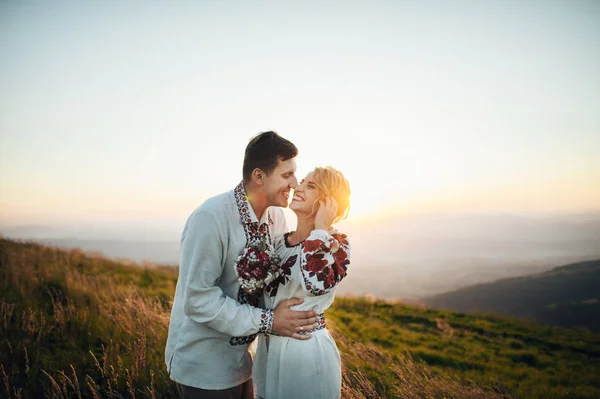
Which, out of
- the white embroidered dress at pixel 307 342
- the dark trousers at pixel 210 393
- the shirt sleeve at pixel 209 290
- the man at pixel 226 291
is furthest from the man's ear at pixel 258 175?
the dark trousers at pixel 210 393

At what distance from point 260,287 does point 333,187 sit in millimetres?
1098

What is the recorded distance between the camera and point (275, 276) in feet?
9.61

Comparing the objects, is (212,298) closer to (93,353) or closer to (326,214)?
(326,214)

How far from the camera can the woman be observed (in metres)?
2.79

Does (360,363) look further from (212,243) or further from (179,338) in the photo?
(212,243)

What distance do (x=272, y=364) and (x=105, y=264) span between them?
39.5ft

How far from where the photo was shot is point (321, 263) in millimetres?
2758

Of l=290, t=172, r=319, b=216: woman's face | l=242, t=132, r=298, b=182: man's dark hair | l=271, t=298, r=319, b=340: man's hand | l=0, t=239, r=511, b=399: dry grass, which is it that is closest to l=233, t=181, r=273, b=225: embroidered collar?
l=242, t=132, r=298, b=182: man's dark hair

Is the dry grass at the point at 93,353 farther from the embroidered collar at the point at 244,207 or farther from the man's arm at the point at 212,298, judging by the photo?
the embroidered collar at the point at 244,207

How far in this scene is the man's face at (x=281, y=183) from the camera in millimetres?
3238

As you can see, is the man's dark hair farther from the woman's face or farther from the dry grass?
the dry grass

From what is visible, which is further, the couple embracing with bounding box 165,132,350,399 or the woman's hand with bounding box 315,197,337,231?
the woman's hand with bounding box 315,197,337,231

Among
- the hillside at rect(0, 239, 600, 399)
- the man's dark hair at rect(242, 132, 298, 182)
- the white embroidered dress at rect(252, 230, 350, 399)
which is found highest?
the man's dark hair at rect(242, 132, 298, 182)

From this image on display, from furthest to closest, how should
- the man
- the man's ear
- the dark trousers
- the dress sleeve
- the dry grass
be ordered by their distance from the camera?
1. the dry grass
2. the man's ear
3. the dark trousers
4. the man
5. the dress sleeve
